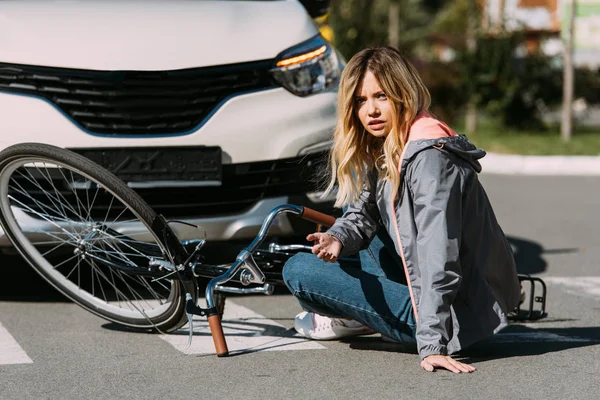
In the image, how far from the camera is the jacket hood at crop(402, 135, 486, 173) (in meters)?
4.07

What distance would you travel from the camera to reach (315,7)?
6355 millimetres

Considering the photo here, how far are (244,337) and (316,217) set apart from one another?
577 millimetres

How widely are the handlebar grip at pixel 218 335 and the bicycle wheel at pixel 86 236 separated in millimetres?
319

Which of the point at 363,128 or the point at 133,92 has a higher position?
the point at 133,92

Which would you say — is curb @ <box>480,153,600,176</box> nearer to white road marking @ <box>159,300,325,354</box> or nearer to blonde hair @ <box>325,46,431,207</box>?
white road marking @ <box>159,300,325,354</box>

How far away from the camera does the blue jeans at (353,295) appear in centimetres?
428

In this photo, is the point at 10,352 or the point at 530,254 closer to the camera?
the point at 10,352

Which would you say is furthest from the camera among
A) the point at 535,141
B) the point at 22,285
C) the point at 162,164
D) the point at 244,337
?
the point at 535,141

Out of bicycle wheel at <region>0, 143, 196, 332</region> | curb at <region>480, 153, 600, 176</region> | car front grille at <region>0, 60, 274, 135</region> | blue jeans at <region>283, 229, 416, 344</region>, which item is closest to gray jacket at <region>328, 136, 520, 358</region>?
blue jeans at <region>283, 229, 416, 344</region>

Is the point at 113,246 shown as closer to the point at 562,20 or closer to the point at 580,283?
the point at 580,283

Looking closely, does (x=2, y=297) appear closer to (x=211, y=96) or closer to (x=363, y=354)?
(x=211, y=96)

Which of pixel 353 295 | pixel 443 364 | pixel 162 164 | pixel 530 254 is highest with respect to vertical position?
pixel 162 164

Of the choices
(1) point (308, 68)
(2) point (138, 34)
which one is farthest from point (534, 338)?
(2) point (138, 34)

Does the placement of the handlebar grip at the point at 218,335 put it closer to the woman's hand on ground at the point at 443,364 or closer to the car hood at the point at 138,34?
the woman's hand on ground at the point at 443,364
